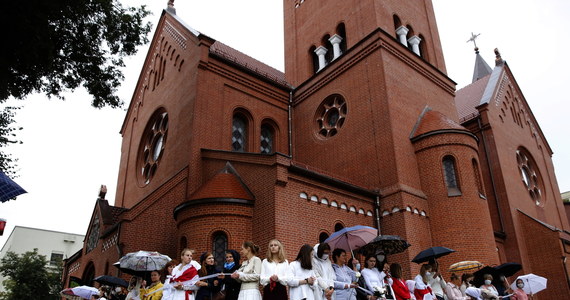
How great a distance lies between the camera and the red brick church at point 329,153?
14.8 metres

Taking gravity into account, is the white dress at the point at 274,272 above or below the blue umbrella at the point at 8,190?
below

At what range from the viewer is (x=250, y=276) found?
276 inches

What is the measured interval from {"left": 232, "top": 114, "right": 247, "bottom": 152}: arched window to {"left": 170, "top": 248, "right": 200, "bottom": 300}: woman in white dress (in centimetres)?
1230

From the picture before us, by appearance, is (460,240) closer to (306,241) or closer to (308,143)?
(306,241)

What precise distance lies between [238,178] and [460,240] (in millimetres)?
8332

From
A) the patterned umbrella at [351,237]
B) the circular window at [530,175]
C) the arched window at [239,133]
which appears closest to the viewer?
the patterned umbrella at [351,237]

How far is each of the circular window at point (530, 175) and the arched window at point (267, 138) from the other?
1382 centimetres

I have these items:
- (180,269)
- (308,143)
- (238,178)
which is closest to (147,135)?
(308,143)

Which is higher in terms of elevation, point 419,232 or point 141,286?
point 419,232

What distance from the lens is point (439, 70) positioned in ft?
75.0

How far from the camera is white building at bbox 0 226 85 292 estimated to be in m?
54.8

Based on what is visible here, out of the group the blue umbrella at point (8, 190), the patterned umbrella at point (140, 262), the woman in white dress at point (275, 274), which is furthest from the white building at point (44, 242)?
the woman in white dress at point (275, 274)

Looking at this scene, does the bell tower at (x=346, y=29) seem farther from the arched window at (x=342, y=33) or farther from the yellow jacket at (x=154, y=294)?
the yellow jacket at (x=154, y=294)

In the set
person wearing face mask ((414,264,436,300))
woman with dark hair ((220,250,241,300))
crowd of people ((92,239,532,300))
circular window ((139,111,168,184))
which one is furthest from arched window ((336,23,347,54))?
woman with dark hair ((220,250,241,300))
